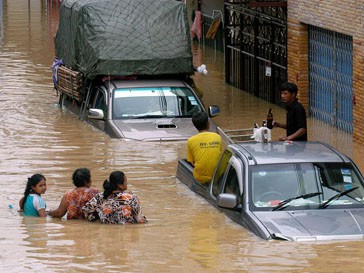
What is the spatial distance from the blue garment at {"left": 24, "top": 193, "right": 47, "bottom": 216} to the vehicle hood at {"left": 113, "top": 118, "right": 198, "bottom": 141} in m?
6.17

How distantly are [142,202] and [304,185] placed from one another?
3.20 metres

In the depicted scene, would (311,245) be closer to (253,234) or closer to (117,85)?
(253,234)

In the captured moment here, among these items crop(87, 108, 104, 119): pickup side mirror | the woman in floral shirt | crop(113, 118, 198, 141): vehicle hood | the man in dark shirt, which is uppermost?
the man in dark shirt

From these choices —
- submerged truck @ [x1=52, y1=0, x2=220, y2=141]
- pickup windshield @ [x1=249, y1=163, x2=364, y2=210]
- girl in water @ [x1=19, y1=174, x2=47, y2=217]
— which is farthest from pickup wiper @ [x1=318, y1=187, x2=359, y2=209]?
submerged truck @ [x1=52, y1=0, x2=220, y2=141]

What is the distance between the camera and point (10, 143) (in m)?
21.2

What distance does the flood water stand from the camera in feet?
37.6

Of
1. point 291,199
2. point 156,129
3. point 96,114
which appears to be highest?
point 291,199

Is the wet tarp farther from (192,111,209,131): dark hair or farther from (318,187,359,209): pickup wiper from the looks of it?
(318,187,359,209): pickup wiper

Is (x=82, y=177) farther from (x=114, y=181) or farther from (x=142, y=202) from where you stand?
(x=142, y=202)

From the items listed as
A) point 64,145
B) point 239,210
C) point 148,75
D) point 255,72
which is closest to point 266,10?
point 255,72

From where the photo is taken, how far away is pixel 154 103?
21.3 m

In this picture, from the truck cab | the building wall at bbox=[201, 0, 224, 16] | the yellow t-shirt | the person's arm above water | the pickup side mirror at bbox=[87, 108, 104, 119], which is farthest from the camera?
the building wall at bbox=[201, 0, 224, 16]

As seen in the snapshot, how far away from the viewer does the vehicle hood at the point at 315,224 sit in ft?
39.0

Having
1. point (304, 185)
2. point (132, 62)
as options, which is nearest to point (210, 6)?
point (132, 62)
